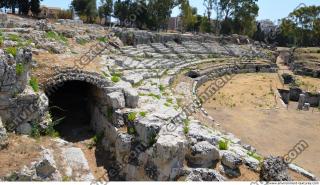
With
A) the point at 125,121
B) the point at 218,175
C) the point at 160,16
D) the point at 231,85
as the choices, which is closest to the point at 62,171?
the point at 125,121

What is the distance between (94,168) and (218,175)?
5132 mm

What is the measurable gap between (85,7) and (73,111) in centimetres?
3602

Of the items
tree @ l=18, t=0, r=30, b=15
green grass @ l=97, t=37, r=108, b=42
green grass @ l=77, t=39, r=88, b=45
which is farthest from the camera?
tree @ l=18, t=0, r=30, b=15

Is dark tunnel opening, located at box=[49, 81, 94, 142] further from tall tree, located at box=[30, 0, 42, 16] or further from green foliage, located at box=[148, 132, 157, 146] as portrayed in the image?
tall tree, located at box=[30, 0, 42, 16]

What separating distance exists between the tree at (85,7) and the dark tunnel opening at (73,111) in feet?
111

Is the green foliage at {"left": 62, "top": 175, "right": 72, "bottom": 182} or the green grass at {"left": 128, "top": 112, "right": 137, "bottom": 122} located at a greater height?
the green grass at {"left": 128, "top": 112, "right": 137, "bottom": 122}

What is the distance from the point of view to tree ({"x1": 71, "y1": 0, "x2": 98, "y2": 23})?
52.0 metres

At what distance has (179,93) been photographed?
22.8 meters

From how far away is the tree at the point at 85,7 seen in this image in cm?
5203

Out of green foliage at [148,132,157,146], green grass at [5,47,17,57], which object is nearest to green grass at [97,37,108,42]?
green grass at [5,47,17,57]

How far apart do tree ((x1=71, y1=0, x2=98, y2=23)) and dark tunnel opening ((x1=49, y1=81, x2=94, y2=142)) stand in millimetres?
33847

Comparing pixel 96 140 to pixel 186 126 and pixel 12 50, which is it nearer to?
pixel 186 126

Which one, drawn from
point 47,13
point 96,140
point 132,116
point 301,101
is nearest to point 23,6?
point 47,13

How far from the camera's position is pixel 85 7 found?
172 feet
